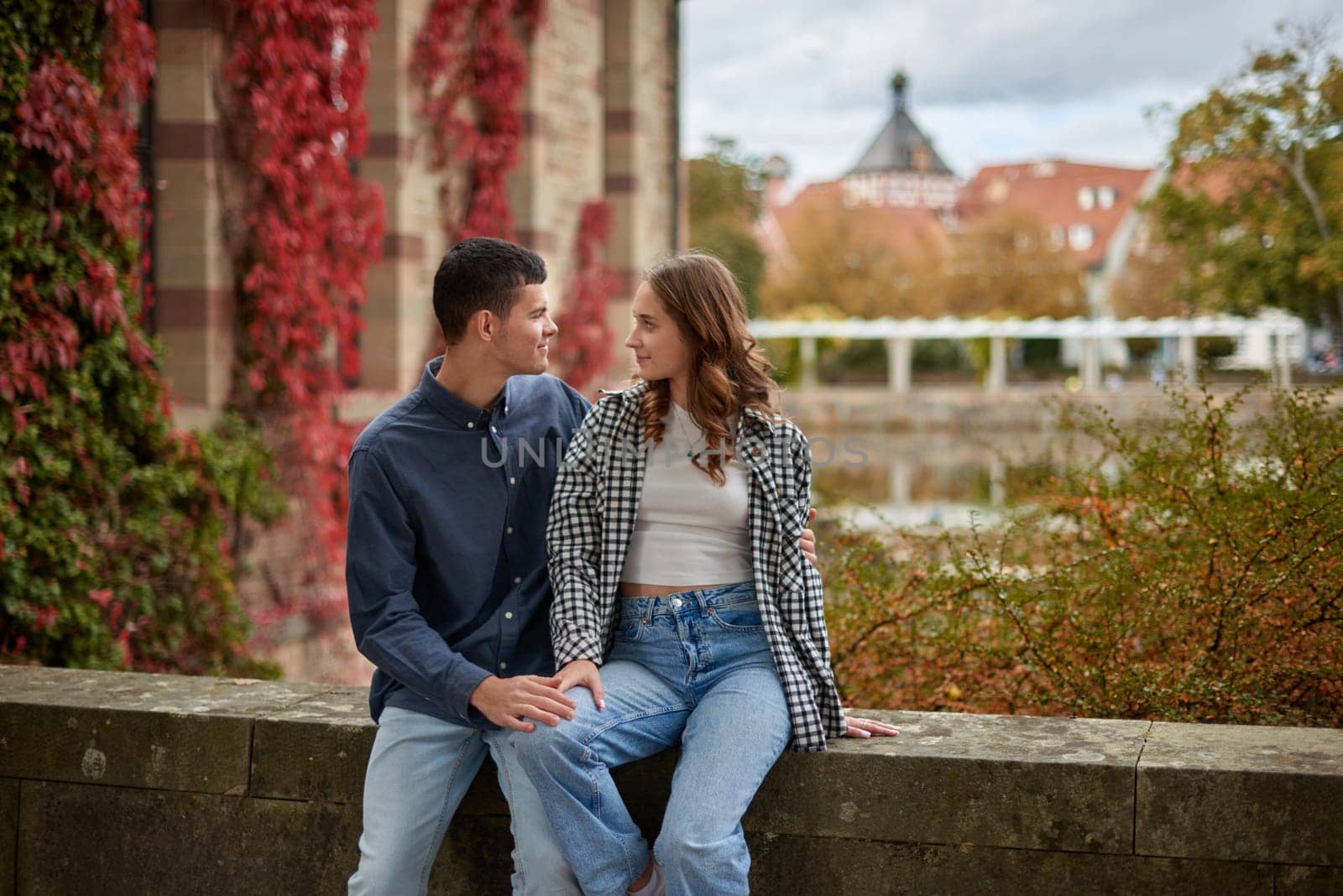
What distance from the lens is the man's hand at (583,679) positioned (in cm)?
269

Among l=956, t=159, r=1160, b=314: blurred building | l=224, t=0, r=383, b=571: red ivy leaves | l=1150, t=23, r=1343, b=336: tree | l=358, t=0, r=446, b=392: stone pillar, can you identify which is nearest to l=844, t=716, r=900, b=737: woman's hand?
l=224, t=0, r=383, b=571: red ivy leaves

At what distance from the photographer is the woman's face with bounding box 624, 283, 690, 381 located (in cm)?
292

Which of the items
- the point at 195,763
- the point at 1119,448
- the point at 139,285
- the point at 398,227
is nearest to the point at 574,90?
the point at 398,227

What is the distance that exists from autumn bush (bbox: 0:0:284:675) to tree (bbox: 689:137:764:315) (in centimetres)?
4120

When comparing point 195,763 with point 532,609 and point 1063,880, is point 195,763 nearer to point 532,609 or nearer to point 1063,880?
point 532,609

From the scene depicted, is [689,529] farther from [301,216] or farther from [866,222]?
[866,222]

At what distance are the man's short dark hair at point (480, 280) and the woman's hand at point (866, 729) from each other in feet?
3.65

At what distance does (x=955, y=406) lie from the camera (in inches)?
1468

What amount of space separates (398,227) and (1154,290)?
46580 mm

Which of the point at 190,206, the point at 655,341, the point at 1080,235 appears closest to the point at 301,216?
the point at 190,206

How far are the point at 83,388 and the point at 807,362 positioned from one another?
39055 millimetres

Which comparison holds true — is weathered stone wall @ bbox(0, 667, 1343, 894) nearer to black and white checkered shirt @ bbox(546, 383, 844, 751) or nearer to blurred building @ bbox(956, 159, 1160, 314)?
black and white checkered shirt @ bbox(546, 383, 844, 751)

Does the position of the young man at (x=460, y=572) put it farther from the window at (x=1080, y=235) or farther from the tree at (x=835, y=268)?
the window at (x=1080, y=235)

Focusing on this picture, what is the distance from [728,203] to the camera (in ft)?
164
